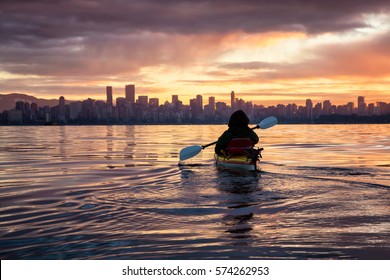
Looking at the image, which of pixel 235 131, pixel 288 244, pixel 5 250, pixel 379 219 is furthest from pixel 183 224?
pixel 235 131

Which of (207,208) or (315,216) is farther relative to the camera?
(207,208)

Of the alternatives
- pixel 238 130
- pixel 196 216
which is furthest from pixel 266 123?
pixel 196 216

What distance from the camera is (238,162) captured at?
19.7 m

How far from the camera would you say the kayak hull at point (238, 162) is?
749 inches

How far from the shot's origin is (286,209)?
10328 mm

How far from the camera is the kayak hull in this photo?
19.0 metres

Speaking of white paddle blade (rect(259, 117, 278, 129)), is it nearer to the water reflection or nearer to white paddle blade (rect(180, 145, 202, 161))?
white paddle blade (rect(180, 145, 202, 161))

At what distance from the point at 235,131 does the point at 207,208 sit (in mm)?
Result: 9293
